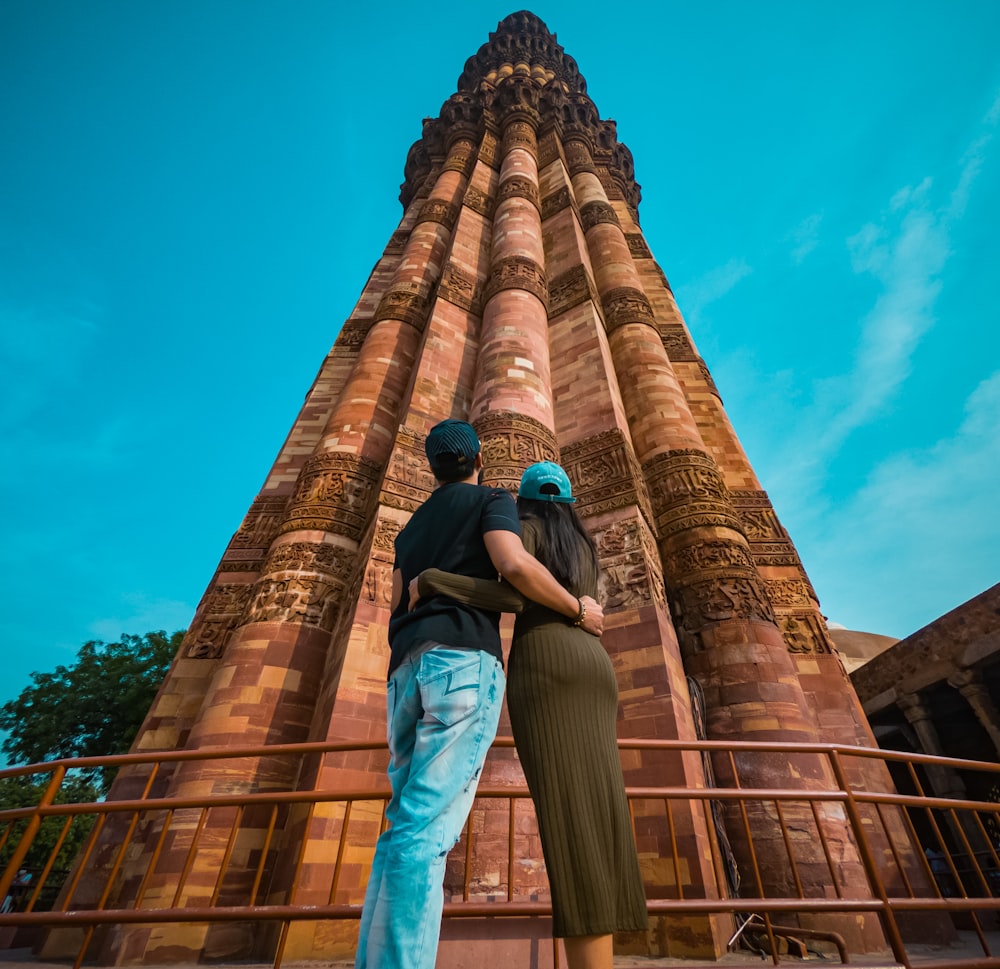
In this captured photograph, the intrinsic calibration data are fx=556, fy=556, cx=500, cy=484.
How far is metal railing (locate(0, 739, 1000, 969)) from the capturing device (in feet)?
8.02

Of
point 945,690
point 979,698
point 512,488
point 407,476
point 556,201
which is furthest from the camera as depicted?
point 556,201

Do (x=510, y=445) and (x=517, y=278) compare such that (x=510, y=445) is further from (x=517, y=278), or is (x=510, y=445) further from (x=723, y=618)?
(x=517, y=278)

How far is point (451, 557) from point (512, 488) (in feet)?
16.3

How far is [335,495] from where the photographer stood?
303 inches

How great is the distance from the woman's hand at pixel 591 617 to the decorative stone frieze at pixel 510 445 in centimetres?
488

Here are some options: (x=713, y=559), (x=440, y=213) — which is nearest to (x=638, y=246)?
(x=440, y=213)

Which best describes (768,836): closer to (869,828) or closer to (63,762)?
(869,828)

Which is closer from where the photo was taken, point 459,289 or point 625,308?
point 459,289

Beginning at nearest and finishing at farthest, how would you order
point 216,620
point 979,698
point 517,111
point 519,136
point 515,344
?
point 216,620 < point 979,698 < point 515,344 < point 519,136 < point 517,111

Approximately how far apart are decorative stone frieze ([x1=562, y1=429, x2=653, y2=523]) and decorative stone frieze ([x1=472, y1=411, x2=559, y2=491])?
1.17ft

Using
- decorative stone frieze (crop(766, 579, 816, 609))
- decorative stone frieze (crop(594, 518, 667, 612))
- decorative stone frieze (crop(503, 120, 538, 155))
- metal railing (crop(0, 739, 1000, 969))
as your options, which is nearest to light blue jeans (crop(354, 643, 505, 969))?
metal railing (crop(0, 739, 1000, 969))

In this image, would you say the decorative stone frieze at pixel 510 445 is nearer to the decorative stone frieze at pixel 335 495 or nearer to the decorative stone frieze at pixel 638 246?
the decorative stone frieze at pixel 335 495

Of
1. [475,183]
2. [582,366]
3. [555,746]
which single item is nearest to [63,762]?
[555,746]

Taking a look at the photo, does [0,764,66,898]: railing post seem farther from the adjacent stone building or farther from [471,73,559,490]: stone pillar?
the adjacent stone building
